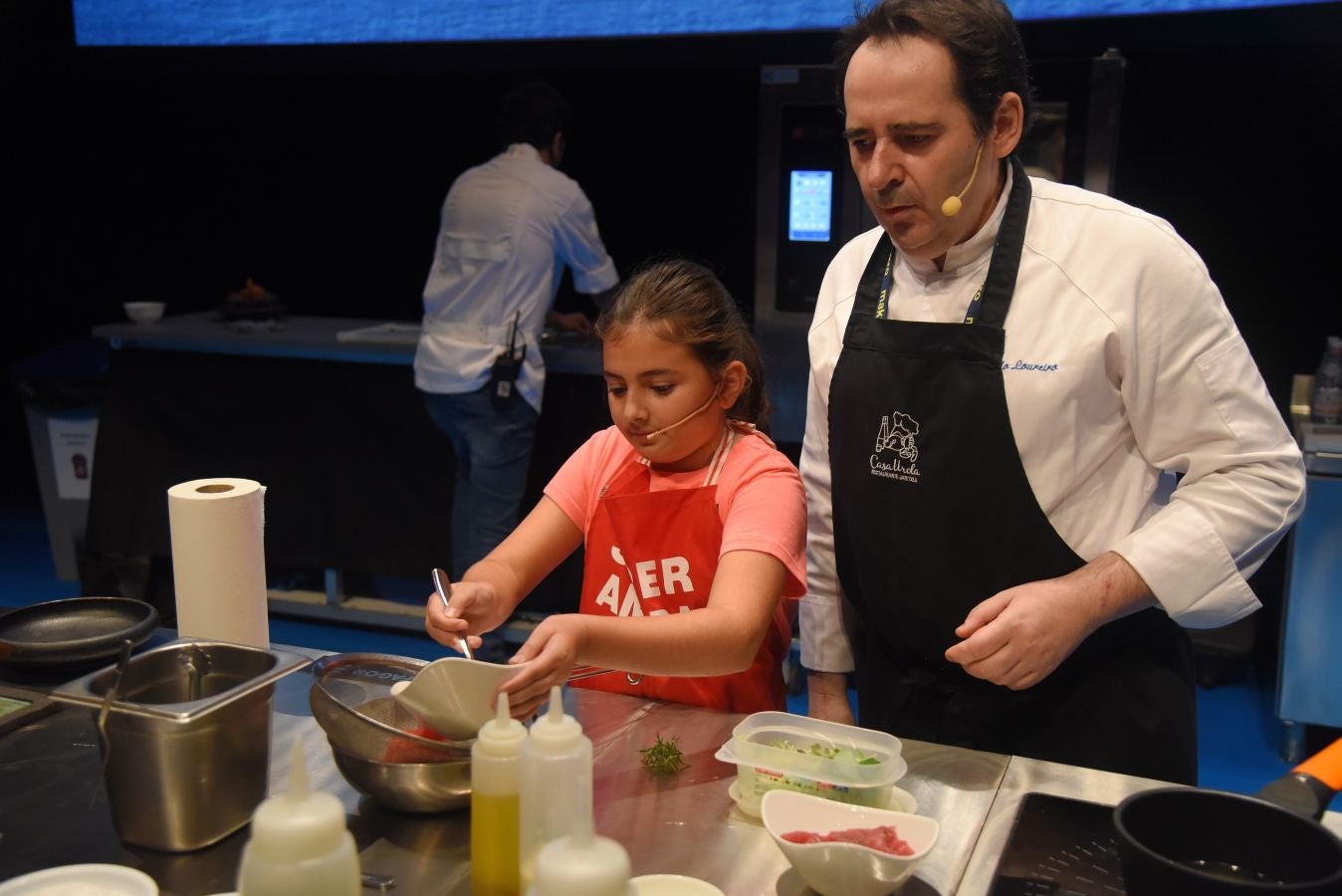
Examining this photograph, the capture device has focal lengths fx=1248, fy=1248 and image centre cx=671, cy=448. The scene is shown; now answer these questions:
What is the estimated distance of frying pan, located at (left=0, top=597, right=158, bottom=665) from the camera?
1.55 meters

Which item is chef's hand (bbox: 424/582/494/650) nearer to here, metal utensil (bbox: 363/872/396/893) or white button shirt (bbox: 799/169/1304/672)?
metal utensil (bbox: 363/872/396/893)

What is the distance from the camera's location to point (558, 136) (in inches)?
157

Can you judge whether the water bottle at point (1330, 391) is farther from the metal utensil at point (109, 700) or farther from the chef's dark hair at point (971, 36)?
the metal utensil at point (109, 700)

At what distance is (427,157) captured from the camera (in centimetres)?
512

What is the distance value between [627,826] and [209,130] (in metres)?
5.03

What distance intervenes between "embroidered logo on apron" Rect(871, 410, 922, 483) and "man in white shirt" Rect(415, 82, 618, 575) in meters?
2.34

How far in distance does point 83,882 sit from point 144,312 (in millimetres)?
3964

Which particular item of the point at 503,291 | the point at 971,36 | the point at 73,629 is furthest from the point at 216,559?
the point at 503,291

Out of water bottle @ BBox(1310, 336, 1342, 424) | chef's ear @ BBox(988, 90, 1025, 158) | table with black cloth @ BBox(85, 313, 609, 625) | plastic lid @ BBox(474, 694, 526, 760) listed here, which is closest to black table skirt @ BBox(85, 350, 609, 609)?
table with black cloth @ BBox(85, 313, 609, 625)

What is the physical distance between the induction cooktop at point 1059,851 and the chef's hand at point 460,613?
0.67 meters

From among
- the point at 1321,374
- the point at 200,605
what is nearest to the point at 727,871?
the point at 200,605

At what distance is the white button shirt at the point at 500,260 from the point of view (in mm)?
3896

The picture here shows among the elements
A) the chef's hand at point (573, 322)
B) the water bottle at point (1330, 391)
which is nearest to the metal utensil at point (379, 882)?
the water bottle at point (1330, 391)

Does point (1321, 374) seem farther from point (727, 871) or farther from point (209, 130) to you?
point (209, 130)
